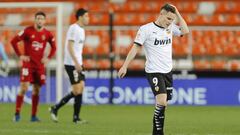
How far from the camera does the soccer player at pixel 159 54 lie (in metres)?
10.2

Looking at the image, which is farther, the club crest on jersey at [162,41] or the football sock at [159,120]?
the club crest on jersey at [162,41]

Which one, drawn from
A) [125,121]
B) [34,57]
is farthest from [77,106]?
[34,57]

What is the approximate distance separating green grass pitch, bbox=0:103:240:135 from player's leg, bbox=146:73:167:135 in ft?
4.55

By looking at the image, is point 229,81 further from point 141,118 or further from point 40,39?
point 40,39

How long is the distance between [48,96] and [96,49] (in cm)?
290

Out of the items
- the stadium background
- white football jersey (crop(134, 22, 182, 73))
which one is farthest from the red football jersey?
white football jersey (crop(134, 22, 182, 73))

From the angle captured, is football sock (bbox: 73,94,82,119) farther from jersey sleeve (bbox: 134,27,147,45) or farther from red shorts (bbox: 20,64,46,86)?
jersey sleeve (bbox: 134,27,147,45)

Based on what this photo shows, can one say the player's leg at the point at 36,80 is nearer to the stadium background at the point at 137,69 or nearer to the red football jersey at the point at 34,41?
the red football jersey at the point at 34,41

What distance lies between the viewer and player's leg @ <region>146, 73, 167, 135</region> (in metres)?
10.1

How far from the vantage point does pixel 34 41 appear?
47.8 feet

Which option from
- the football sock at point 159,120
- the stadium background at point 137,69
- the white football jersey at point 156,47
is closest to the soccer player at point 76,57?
the stadium background at point 137,69

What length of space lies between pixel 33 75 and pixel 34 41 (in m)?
0.67

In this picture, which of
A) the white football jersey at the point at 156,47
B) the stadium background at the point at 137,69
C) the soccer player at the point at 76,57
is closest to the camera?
the white football jersey at the point at 156,47

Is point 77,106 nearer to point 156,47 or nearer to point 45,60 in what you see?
point 45,60
